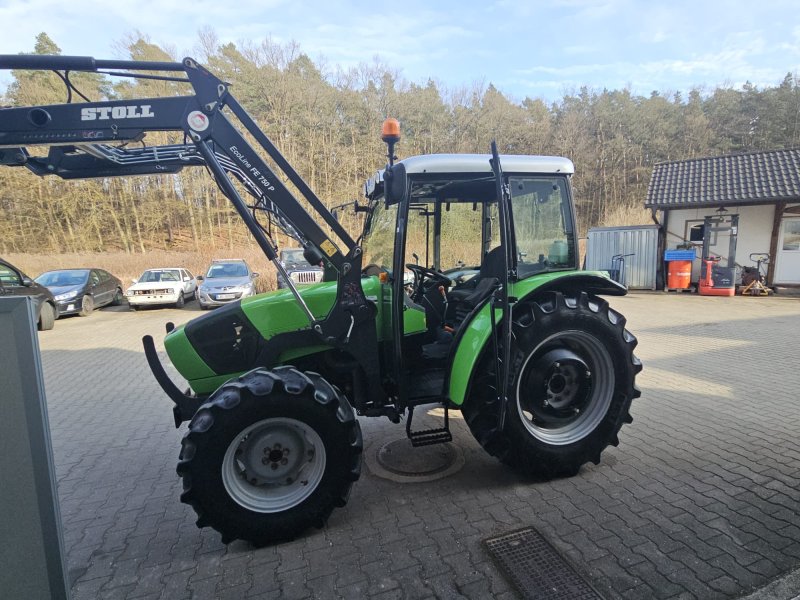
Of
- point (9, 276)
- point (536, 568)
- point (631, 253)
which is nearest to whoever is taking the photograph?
point (536, 568)

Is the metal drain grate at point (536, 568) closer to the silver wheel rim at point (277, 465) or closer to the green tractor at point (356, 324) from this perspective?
the green tractor at point (356, 324)

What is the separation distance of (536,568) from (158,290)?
13.7m

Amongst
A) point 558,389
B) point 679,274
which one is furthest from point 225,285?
point 679,274

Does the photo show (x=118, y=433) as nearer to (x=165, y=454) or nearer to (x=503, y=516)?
(x=165, y=454)

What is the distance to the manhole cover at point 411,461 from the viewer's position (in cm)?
334

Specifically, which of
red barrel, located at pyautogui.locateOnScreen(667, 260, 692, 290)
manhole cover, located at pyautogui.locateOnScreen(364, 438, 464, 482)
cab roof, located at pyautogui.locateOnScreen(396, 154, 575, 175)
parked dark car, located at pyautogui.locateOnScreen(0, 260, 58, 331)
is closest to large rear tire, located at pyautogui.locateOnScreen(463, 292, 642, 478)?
manhole cover, located at pyautogui.locateOnScreen(364, 438, 464, 482)

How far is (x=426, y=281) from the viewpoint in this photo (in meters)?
3.73

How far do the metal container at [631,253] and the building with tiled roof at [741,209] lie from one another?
0.60m

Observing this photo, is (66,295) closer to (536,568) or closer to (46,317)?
(46,317)

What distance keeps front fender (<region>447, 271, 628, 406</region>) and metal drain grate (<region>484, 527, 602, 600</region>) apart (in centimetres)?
85

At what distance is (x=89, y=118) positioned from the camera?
258cm

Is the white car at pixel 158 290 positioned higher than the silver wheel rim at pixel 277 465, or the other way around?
the silver wheel rim at pixel 277 465

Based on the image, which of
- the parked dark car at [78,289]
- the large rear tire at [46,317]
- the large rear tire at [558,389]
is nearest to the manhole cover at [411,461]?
the large rear tire at [558,389]

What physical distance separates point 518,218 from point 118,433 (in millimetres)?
4291
